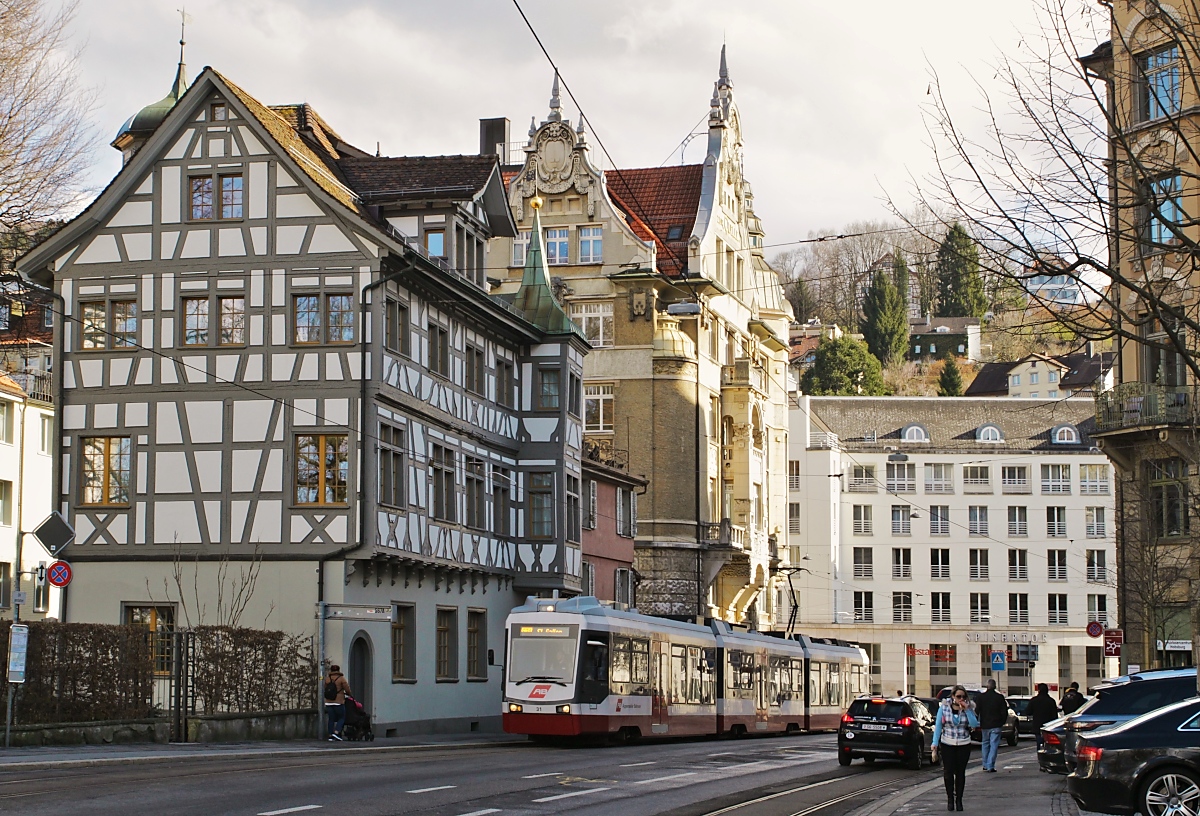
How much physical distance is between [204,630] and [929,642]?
220 ft

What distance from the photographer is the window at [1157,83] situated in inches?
744

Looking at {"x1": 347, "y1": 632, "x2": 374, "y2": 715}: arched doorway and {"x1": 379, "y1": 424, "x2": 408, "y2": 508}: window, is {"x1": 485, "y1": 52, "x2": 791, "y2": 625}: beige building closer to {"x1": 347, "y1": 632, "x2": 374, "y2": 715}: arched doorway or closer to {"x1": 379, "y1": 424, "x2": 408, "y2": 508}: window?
{"x1": 379, "y1": 424, "x2": 408, "y2": 508}: window

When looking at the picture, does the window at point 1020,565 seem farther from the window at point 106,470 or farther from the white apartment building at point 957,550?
the window at point 106,470

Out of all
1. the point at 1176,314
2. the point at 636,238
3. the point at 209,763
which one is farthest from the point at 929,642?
the point at 1176,314

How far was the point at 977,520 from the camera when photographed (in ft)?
310

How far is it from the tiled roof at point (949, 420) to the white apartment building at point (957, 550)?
0.20 meters

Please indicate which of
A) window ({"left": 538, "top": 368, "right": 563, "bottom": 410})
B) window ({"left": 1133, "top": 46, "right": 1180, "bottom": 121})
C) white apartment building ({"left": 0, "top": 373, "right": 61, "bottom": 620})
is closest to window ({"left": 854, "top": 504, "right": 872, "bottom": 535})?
white apartment building ({"left": 0, "top": 373, "right": 61, "bottom": 620})

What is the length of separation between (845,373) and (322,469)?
87.8 metres

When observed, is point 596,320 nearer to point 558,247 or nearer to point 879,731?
point 558,247

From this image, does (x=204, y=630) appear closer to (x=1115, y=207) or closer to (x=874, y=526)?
(x=1115, y=207)

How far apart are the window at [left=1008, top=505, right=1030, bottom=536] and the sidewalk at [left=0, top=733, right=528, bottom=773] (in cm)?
6302

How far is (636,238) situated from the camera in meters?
62.1

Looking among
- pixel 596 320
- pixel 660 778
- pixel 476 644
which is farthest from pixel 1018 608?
pixel 660 778

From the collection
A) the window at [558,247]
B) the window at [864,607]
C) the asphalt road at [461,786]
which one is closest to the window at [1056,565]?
the window at [864,607]
